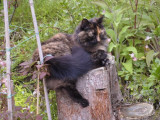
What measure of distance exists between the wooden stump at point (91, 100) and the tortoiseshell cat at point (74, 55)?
63 mm

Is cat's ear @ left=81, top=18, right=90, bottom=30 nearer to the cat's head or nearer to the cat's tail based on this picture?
the cat's head

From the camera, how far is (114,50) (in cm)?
352

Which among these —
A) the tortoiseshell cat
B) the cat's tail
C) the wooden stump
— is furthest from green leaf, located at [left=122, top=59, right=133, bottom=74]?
the cat's tail

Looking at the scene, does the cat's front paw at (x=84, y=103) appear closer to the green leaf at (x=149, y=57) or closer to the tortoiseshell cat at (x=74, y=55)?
the tortoiseshell cat at (x=74, y=55)

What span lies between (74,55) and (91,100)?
504 millimetres

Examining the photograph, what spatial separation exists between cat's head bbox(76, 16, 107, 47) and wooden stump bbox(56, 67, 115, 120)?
396 mm

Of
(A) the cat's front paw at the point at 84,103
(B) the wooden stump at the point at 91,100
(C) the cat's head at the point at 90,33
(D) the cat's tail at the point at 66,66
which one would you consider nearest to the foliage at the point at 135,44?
(C) the cat's head at the point at 90,33

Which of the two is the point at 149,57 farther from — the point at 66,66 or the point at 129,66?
the point at 66,66

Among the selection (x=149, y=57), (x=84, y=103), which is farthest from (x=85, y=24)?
(x=149, y=57)

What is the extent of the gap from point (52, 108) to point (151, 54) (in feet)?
5.26

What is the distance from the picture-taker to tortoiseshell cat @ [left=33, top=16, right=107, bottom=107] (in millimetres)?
1936

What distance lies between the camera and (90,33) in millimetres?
2488

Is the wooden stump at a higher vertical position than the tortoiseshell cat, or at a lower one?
lower

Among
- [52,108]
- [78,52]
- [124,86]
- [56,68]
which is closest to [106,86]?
[78,52]
